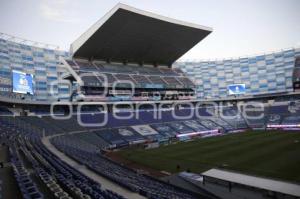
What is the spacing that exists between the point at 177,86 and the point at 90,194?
6867 centimetres

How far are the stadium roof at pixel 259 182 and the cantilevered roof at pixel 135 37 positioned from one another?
133 ft

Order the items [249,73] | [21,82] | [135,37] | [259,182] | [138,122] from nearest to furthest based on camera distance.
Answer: [259,182], [21,82], [135,37], [138,122], [249,73]

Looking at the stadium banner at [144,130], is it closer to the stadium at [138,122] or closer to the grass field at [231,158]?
the stadium at [138,122]

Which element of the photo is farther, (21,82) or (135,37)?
(135,37)

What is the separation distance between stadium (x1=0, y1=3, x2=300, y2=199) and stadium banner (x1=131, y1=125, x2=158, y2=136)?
0.26 meters

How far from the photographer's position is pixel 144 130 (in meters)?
61.4

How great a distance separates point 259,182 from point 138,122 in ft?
152

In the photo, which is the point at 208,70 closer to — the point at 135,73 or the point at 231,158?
the point at 135,73

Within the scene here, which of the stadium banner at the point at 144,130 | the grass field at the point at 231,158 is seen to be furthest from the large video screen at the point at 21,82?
the stadium banner at the point at 144,130

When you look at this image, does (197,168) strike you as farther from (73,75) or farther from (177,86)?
(177,86)

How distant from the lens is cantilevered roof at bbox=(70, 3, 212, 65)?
5681 cm


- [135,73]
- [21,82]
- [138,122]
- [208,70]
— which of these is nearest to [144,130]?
[138,122]

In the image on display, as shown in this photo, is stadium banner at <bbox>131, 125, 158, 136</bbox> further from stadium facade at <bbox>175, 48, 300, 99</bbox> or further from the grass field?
stadium facade at <bbox>175, 48, 300, 99</bbox>

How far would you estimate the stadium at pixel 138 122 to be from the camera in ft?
68.9
